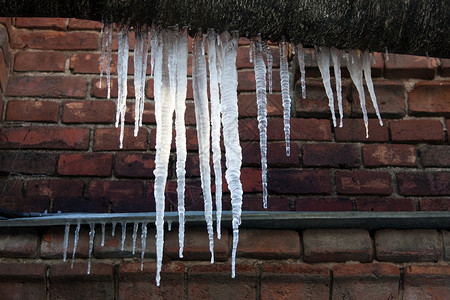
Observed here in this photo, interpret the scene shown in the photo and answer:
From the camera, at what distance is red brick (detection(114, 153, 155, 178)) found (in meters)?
1.78

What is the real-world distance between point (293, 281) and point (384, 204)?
1.38 feet

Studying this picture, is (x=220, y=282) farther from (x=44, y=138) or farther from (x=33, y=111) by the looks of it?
(x=33, y=111)

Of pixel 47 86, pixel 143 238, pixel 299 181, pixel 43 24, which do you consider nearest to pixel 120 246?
pixel 143 238

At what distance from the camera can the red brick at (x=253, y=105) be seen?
6.22 feet

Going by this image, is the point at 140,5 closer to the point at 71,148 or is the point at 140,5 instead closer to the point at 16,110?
the point at 71,148

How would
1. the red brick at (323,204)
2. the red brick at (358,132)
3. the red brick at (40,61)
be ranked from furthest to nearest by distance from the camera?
the red brick at (40,61)
the red brick at (358,132)
the red brick at (323,204)

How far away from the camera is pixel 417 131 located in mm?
1866

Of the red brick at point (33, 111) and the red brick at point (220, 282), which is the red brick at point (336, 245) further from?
the red brick at point (33, 111)

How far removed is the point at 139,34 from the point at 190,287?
2.42ft

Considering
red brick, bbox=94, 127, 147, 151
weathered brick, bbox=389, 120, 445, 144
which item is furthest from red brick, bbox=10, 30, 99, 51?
weathered brick, bbox=389, 120, 445, 144

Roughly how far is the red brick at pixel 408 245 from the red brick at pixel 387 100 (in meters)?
0.46

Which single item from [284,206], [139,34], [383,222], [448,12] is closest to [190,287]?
[284,206]

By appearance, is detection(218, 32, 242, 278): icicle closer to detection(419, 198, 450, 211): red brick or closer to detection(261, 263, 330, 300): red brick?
detection(261, 263, 330, 300): red brick

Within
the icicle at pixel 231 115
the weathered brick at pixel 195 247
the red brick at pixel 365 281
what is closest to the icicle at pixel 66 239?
the weathered brick at pixel 195 247
